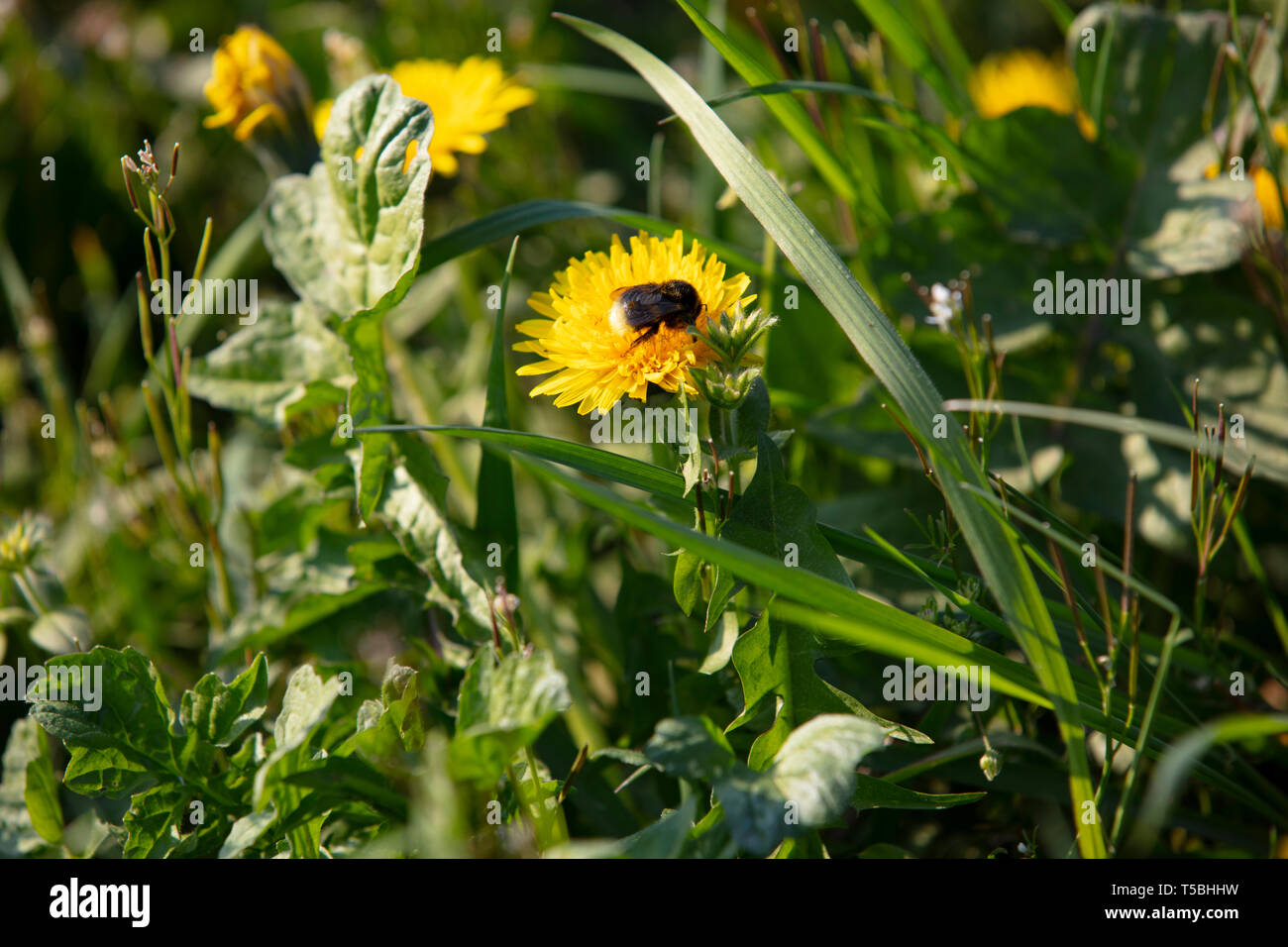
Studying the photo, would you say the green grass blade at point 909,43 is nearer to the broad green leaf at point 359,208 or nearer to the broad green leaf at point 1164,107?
the broad green leaf at point 1164,107

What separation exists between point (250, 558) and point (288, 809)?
782mm

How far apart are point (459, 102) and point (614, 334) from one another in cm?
98

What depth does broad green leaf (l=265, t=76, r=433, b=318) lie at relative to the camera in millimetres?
1416

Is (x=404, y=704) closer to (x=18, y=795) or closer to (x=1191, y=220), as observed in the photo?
(x=18, y=795)

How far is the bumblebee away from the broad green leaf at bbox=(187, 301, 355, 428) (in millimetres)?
602

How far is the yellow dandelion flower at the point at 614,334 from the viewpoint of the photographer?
1.24 m

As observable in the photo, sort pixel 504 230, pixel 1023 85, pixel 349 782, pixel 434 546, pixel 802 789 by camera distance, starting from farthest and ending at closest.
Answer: pixel 1023 85 < pixel 504 230 < pixel 434 546 < pixel 349 782 < pixel 802 789

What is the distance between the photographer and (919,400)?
121cm

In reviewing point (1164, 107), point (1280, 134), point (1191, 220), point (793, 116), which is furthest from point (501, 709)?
point (1280, 134)

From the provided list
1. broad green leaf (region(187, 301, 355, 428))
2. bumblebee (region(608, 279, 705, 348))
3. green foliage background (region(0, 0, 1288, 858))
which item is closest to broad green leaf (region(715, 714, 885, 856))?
green foliage background (region(0, 0, 1288, 858))

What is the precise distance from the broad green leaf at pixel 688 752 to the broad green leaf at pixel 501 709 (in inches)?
5.4

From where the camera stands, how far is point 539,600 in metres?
1.79

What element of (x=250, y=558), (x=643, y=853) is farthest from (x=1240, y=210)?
(x=250, y=558)

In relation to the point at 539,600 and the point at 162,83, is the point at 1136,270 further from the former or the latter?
the point at 162,83
